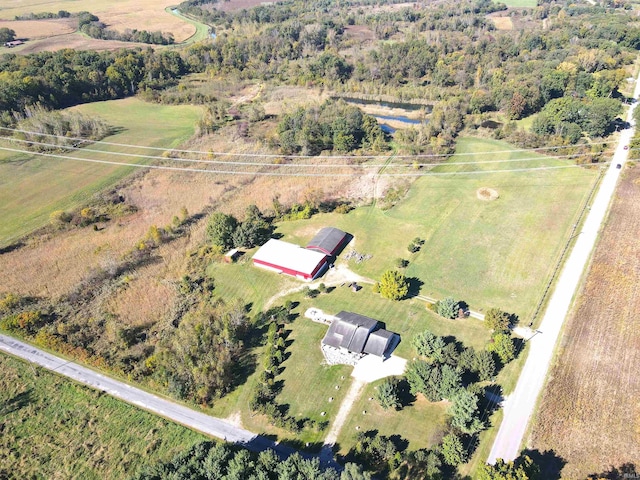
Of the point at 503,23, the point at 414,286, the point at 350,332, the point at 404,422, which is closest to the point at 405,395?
the point at 404,422

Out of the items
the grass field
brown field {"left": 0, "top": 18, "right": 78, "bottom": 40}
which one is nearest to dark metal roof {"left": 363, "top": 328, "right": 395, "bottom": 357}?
the grass field

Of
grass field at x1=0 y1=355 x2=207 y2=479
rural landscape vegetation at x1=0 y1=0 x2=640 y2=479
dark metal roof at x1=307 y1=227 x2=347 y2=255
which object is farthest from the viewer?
dark metal roof at x1=307 y1=227 x2=347 y2=255

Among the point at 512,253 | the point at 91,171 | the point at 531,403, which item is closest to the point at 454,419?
the point at 531,403

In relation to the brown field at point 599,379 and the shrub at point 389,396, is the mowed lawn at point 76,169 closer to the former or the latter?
the shrub at point 389,396

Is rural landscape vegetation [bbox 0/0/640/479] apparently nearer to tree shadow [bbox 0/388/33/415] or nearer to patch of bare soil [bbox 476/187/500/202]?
tree shadow [bbox 0/388/33/415]

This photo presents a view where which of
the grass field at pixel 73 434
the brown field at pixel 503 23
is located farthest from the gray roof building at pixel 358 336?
the brown field at pixel 503 23

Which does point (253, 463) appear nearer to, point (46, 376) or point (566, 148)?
point (46, 376)

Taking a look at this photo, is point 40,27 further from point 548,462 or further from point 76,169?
point 548,462
